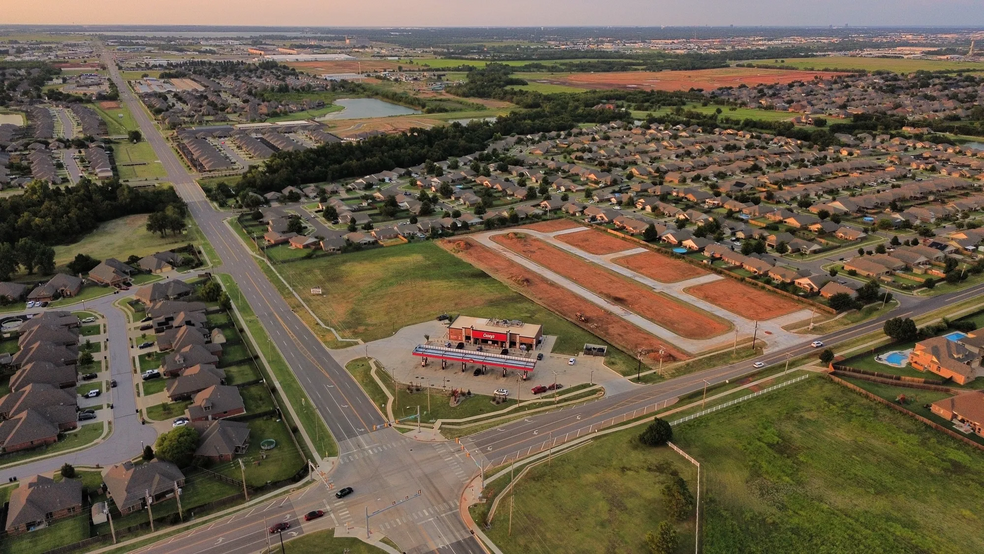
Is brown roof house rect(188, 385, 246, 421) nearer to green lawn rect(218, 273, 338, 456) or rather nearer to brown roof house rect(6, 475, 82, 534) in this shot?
green lawn rect(218, 273, 338, 456)

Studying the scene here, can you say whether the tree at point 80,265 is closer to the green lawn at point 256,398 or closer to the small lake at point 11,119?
the green lawn at point 256,398

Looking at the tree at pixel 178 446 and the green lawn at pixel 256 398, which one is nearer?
the tree at pixel 178 446

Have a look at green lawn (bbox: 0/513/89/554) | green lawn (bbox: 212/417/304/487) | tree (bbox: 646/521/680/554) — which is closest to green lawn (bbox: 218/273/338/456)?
green lawn (bbox: 212/417/304/487)

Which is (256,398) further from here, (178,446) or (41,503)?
(41,503)

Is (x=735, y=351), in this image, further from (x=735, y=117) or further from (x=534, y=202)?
(x=735, y=117)

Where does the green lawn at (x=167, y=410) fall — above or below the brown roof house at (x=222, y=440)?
below

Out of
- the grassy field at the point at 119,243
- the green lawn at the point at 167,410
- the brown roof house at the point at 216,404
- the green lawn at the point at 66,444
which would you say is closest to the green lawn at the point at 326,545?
the brown roof house at the point at 216,404

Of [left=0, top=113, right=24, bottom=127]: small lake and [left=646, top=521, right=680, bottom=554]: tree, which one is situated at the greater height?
[left=0, top=113, right=24, bottom=127]: small lake
